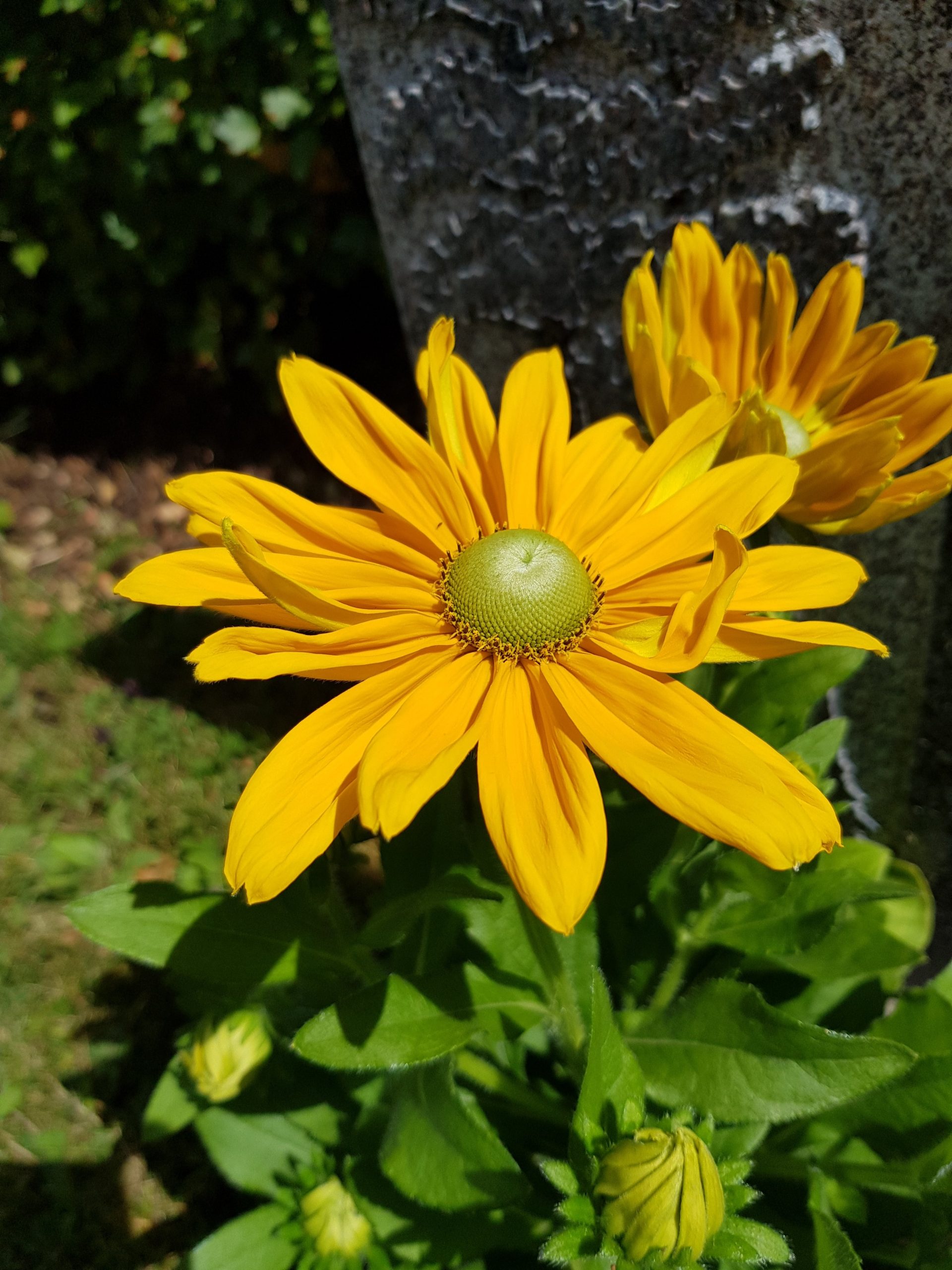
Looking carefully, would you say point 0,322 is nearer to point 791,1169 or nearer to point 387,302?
point 387,302

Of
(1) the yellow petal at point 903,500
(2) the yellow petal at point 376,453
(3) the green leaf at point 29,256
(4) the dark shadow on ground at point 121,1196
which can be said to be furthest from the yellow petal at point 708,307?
(3) the green leaf at point 29,256

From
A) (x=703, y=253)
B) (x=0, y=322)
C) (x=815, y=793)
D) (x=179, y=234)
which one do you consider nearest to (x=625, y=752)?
(x=815, y=793)

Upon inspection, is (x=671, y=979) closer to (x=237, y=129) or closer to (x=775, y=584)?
(x=775, y=584)

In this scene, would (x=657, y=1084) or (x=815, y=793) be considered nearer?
(x=815, y=793)

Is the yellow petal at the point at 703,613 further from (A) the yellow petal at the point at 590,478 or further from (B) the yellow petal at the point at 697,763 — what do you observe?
(A) the yellow petal at the point at 590,478

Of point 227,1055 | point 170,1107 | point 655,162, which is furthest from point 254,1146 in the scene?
point 655,162

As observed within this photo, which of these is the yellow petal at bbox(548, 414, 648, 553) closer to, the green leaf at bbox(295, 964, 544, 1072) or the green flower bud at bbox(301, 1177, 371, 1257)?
the green leaf at bbox(295, 964, 544, 1072)
